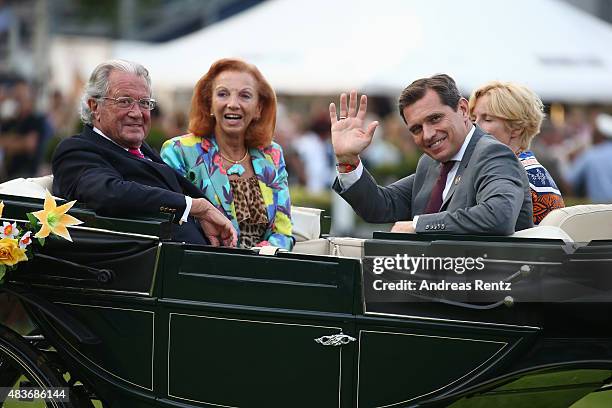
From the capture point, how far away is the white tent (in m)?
11.8

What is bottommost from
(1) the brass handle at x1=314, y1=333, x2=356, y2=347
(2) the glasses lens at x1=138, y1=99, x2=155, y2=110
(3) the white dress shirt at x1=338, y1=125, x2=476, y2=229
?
(1) the brass handle at x1=314, y1=333, x2=356, y2=347

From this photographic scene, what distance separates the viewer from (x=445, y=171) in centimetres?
443

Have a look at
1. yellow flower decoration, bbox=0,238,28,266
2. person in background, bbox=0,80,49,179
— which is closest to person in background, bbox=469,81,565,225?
yellow flower decoration, bbox=0,238,28,266

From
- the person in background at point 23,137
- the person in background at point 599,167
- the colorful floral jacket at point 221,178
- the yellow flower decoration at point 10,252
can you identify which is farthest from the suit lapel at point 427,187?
the person in background at point 23,137

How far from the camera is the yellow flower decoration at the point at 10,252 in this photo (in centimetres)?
393

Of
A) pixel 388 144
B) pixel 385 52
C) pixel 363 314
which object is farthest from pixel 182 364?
pixel 388 144

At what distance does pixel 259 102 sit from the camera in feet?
16.6

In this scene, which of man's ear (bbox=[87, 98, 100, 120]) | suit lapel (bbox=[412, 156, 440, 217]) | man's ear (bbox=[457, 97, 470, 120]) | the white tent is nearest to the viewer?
man's ear (bbox=[457, 97, 470, 120])

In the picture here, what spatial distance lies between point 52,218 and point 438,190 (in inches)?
62.0

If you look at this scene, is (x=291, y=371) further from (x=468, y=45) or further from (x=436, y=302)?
Result: (x=468, y=45)

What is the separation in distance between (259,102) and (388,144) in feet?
30.0

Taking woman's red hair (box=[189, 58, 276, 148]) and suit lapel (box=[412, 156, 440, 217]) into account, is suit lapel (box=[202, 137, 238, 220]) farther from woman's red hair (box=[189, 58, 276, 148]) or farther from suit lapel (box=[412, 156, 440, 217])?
suit lapel (box=[412, 156, 440, 217])

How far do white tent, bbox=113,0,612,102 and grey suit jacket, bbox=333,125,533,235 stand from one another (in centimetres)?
676

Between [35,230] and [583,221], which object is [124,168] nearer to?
[35,230]
